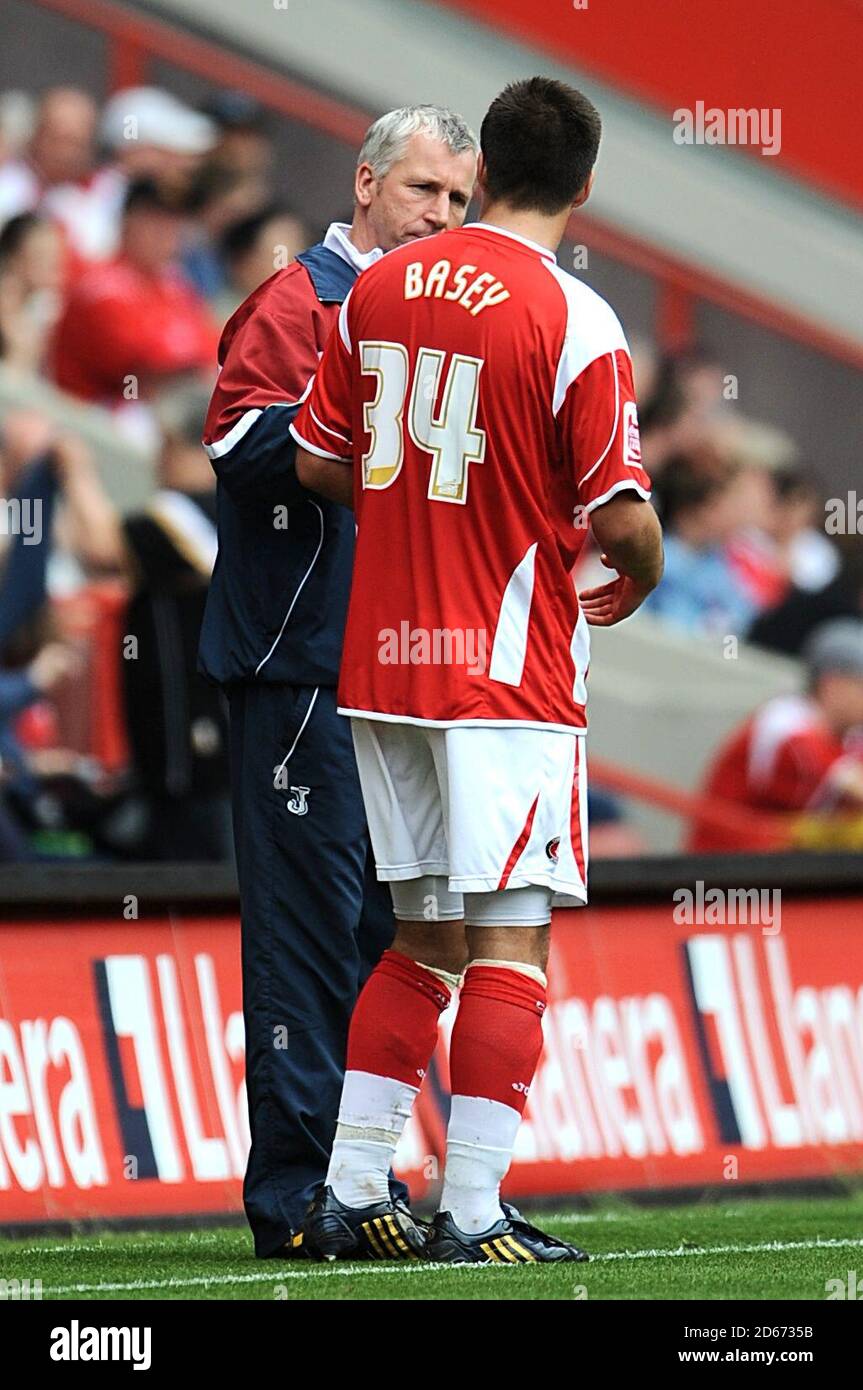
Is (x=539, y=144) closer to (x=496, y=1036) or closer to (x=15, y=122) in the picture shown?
(x=496, y=1036)

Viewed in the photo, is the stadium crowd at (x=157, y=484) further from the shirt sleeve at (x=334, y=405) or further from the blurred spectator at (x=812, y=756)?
the shirt sleeve at (x=334, y=405)

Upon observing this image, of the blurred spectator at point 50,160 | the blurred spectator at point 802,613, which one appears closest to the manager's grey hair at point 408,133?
the blurred spectator at point 50,160

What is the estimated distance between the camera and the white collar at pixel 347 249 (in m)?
5.36

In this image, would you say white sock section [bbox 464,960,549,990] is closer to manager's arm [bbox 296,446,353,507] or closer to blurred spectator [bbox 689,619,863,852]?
manager's arm [bbox 296,446,353,507]

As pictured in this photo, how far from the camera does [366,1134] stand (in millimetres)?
4926

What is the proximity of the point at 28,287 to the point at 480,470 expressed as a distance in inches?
253

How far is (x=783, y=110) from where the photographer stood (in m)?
13.5

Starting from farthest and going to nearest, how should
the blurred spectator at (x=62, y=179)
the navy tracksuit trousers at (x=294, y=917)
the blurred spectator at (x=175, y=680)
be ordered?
the blurred spectator at (x=62, y=179) → the blurred spectator at (x=175, y=680) → the navy tracksuit trousers at (x=294, y=917)

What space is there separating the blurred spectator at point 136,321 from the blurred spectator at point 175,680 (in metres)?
1.36

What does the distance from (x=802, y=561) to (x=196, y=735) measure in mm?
4467

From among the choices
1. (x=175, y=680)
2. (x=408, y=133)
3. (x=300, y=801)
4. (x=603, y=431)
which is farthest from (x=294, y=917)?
(x=175, y=680)
